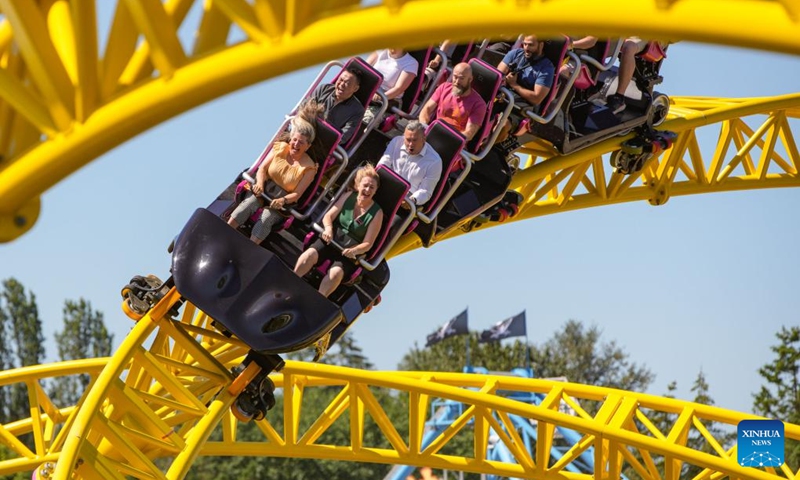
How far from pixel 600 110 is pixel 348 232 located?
8.57ft

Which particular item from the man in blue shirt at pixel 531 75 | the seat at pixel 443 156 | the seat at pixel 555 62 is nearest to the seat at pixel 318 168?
the seat at pixel 443 156

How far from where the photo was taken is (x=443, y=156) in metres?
7.61

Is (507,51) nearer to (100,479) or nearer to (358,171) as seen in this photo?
(358,171)

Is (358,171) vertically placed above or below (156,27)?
above

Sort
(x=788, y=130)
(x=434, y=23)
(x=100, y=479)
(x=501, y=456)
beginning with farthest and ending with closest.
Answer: (x=501, y=456), (x=788, y=130), (x=100, y=479), (x=434, y=23)

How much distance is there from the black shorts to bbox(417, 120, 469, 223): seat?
532mm

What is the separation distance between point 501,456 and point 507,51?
10.4m

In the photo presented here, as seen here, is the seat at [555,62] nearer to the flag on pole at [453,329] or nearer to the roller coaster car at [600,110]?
the roller coaster car at [600,110]

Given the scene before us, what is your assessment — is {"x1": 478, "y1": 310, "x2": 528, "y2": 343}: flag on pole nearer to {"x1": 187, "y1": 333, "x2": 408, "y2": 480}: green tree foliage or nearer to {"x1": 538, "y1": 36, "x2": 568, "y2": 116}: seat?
{"x1": 187, "y1": 333, "x2": 408, "y2": 480}: green tree foliage

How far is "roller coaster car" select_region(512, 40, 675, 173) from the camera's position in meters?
8.56

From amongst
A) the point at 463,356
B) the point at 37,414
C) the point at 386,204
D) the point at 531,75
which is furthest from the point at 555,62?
the point at 463,356

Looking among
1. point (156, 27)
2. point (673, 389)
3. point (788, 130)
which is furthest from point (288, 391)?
point (673, 389)

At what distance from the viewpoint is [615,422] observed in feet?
31.9

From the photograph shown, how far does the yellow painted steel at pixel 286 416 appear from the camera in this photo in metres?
7.53
